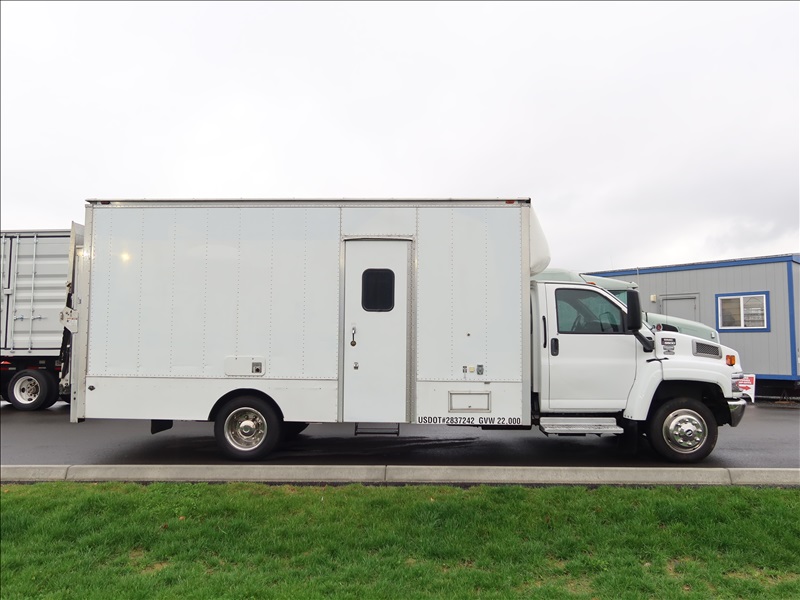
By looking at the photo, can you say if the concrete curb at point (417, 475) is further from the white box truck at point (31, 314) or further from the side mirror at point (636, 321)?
the white box truck at point (31, 314)

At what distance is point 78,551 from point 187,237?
3734 mm

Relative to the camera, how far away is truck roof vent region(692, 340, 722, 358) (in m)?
6.91

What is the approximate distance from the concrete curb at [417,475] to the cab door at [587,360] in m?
1.09

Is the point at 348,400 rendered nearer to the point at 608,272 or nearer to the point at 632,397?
the point at 632,397

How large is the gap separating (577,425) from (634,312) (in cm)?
151

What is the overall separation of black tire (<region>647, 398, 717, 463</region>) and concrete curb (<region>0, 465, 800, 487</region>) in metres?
0.91

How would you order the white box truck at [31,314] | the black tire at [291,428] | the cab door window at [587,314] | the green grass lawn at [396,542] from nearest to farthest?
the green grass lawn at [396,542] → the cab door window at [587,314] → the black tire at [291,428] → the white box truck at [31,314]

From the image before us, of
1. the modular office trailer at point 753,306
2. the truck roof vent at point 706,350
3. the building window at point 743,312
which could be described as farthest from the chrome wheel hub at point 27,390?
the building window at point 743,312

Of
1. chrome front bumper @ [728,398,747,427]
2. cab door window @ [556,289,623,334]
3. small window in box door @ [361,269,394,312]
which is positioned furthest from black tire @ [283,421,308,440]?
chrome front bumper @ [728,398,747,427]

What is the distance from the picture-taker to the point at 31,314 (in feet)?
39.5

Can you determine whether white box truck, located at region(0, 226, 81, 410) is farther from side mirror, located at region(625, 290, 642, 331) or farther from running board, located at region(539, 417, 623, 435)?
side mirror, located at region(625, 290, 642, 331)

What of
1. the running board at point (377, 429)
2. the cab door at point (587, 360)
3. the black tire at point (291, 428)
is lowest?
the black tire at point (291, 428)

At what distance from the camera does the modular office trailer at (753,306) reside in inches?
510

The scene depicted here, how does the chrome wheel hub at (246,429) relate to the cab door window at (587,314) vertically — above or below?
below
